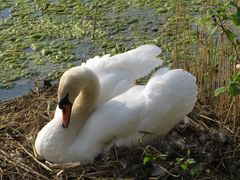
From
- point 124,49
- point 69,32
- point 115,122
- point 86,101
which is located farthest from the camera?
point 69,32

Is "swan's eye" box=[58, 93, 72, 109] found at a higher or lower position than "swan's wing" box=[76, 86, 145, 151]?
higher

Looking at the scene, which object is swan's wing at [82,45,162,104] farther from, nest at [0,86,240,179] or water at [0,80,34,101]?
water at [0,80,34,101]

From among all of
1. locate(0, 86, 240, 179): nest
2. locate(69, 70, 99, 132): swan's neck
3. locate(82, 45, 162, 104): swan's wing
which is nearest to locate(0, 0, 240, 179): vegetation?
locate(0, 86, 240, 179): nest

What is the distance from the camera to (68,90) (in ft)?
15.5

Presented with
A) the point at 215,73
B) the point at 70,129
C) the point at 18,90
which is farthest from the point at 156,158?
the point at 18,90

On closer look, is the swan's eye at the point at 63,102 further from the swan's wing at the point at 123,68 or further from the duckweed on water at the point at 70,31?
the duckweed on water at the point at 70,31

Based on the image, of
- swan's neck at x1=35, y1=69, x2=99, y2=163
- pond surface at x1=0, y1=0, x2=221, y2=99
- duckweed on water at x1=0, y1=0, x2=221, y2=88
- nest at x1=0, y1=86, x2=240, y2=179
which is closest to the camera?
nest at x1=0, y1=86, x2=240, y2=179

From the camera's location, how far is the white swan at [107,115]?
4629 mm

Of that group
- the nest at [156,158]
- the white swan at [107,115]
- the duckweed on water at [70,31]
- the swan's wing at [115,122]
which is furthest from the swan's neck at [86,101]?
the duckweed on water at [70,31]

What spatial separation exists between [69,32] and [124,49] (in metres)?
0.81

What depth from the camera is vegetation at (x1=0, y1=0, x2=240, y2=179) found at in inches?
180

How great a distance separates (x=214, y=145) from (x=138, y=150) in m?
0.58

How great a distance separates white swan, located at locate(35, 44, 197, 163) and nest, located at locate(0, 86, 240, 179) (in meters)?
0.09

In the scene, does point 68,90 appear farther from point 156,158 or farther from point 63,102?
point 156,158
